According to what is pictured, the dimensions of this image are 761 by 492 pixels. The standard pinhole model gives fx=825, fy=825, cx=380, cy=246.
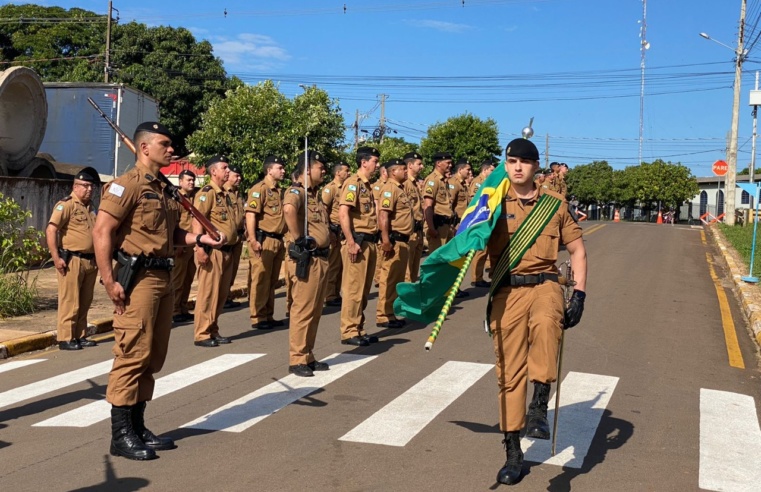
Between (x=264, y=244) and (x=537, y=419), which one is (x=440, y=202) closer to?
(x=264, y=244)

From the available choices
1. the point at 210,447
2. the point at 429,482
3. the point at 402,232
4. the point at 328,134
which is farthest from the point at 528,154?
the point at 328,134

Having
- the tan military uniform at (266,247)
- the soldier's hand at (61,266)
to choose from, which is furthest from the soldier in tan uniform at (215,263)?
the soldier's hand at (61,266)

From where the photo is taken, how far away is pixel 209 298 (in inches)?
386

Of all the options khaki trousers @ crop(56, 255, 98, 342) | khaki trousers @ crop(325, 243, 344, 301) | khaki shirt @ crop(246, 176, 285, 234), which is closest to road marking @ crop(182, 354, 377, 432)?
khaki shirt @ crop(246, 176, 285, 234)

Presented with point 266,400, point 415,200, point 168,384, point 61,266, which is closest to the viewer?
point 266,400

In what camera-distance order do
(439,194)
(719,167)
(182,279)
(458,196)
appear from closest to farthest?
(182,279) → (439,194) → (458,196) → (719,167)

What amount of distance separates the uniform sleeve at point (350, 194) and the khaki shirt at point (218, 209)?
1669mm

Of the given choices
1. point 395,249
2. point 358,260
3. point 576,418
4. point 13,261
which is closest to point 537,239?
point 576,418

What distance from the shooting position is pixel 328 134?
26.0 m

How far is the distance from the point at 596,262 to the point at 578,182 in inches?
2536

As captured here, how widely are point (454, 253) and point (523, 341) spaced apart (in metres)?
0.73

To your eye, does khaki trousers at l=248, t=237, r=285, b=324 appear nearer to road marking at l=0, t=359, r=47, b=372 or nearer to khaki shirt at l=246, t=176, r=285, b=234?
khaki shirt at l=246, t=176, r=285, b=234

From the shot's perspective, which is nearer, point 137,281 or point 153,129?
point 137,281

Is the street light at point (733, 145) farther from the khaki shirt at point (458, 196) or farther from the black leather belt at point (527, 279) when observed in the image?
the black leather belt at point (527, 279)
